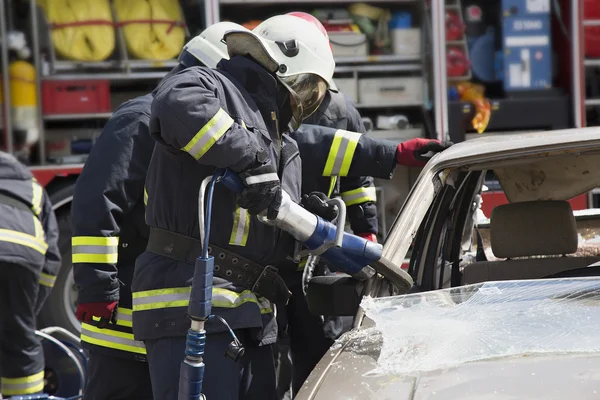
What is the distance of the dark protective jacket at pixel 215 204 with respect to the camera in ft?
8.34

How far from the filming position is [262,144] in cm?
275

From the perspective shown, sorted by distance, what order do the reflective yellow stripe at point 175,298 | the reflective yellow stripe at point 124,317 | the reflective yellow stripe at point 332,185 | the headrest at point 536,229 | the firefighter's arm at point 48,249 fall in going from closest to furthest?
1. the reflective yellow stripe at point 175,298
2. the headrest at point 536,229
3. the reflective yellow stripe at point 124,317
4. the reflective yellow stripe at point 332,185
5. the firefighter's arm at point 48,249

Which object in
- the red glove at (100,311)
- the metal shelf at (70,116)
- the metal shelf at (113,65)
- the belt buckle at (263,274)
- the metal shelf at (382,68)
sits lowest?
the red glove at (100,311)

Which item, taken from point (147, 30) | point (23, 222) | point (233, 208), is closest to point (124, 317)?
point (233, 208)

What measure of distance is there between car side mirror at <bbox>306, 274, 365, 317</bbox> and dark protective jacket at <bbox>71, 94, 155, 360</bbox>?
0.99 metres

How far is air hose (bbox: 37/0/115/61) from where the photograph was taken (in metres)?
6.28

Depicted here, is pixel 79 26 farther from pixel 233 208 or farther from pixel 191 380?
pixel 191 380

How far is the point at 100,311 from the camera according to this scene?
3.29 metres

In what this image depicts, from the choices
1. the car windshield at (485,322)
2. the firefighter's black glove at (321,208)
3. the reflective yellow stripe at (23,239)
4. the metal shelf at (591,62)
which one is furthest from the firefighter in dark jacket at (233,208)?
the metal shelf at (591,62)

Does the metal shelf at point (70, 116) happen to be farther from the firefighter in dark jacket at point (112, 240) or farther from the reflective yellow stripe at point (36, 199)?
the firefighter in dark jacket at point (112, 240)

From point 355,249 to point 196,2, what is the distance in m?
4.22

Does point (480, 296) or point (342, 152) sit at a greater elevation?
point (342, 152)

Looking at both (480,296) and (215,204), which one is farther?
(215,204)

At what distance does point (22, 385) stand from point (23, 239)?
75 centimetres
